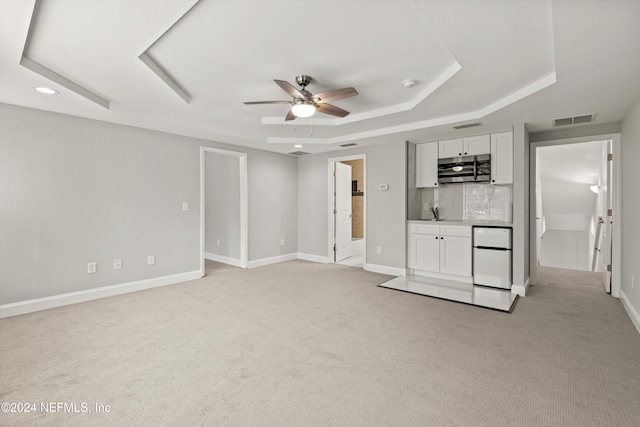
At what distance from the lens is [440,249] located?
4.86 metres

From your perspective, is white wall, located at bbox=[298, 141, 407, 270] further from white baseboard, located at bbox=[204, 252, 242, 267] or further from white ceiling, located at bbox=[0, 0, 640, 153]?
white baseboard, located at bbox=[204, 252, 242, 267]

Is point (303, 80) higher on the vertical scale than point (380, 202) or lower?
higher

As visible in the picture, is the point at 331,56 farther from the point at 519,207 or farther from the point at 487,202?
the point at 487,202

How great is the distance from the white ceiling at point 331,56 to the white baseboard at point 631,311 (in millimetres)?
2173

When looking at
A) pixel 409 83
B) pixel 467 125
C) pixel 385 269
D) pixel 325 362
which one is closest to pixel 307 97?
pixel 409 83

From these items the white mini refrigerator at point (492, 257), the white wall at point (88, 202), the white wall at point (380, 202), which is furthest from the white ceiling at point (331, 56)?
the white mini refrigerator at point (492, 257)

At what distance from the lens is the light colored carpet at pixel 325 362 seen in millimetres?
1803

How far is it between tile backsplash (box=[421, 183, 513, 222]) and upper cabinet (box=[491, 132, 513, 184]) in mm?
383

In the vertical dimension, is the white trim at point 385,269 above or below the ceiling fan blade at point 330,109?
below

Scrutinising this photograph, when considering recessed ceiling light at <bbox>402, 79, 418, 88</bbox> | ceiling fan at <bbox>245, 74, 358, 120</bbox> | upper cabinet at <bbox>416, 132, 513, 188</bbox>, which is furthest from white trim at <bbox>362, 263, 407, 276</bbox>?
ceiling fan at <bbox>245, 74, 358, 120</bbox>

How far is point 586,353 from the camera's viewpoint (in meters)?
2.52

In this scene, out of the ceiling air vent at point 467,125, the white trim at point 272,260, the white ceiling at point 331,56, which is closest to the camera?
the white ceiling at point 331,56

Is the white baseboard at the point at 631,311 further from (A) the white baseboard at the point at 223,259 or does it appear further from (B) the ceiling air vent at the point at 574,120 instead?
(A) the white baseboard at the point at 223,259

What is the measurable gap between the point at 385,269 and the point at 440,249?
1.04 meters
